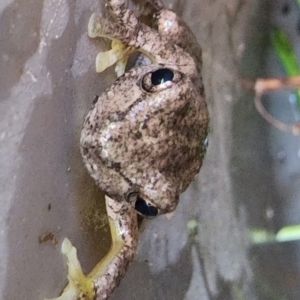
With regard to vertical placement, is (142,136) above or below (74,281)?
above

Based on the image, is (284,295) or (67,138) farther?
(284,295)

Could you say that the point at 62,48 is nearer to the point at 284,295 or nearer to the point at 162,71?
the point at 162,71

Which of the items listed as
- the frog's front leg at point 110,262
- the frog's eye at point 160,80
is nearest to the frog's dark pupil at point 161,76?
the frog's eye at point 160,80

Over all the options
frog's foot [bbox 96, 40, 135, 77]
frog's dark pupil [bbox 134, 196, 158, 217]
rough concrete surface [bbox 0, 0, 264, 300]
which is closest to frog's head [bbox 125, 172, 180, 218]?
frog's dark pupil [bbox 134, 196, 158, 217]

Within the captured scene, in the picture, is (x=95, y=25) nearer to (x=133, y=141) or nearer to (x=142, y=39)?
(x=142, y=39)

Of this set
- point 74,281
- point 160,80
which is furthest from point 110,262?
point 160,80

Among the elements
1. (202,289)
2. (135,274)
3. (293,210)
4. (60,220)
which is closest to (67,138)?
(60,220)

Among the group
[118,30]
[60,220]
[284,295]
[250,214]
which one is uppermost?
[118,30]
